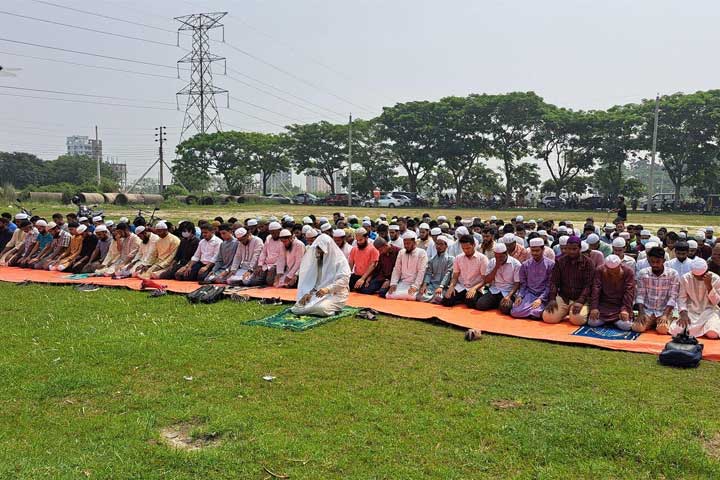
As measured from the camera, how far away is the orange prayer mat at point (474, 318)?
6059mm

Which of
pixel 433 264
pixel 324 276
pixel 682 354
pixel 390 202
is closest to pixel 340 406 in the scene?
pixel 682 354

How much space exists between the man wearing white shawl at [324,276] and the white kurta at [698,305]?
13.1 ft

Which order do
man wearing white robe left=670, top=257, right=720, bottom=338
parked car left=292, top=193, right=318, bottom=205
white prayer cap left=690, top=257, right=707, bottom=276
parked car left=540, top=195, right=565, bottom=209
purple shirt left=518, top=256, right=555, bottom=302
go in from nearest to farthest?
man wearing white robe left=670, top=257, right=720, bottom=338
white prayer cap left=690, top=257, right=707, bottom=276
purple shirt left=518, top=256, right=555, bottom=302
parked car left=540, top=195, right=565, bottom=209
parked car left=292, top=193, right=318, bottom=205

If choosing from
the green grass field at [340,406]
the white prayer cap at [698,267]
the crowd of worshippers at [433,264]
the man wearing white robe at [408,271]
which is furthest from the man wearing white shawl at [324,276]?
the white prayer cap at [698,267]

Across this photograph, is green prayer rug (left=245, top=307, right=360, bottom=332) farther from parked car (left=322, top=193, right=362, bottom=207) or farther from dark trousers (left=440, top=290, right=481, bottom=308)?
parked car (left=322, top=193, right=362, bottom=207)

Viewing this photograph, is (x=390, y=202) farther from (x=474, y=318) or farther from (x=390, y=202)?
(x=474, y=318)

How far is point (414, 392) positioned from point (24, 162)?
67.9 m

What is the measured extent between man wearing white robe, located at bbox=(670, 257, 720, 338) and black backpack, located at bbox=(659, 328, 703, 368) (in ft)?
3.26

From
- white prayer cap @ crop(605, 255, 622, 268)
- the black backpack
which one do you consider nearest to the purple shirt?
white prayer cap @ crop(605, 255, 622, 268)

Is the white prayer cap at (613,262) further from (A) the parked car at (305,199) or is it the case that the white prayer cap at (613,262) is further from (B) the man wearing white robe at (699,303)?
(A) the parked car at (305,199)

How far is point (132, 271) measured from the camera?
10664 millimetres

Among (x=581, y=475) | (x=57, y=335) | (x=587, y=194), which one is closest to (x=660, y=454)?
(x=581, y=475)

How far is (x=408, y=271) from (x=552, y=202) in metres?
37.3

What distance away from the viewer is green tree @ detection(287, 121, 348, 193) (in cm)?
4678
